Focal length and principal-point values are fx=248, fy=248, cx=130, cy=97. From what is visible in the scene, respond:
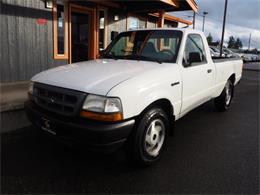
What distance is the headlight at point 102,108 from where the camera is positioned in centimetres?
264

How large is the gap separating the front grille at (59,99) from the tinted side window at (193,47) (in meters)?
1.86

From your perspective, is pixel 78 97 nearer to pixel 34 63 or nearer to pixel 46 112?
pixel 46 112

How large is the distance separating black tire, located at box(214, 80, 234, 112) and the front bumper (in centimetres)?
375

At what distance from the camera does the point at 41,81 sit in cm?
321

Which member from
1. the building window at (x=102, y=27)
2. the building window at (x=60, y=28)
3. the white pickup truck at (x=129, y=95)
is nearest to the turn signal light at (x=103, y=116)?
the white pickup truck at (x=129, y=95)

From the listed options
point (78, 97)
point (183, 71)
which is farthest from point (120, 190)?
point (183, 71)

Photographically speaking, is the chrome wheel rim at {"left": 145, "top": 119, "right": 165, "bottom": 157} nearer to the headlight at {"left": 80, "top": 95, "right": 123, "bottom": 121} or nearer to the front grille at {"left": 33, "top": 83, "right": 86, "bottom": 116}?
the headlight at {"left": 80, "top": 95, "right": 123, "bottom": 121}

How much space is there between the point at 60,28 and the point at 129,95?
Answer: 6338 millimetres

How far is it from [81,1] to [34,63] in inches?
108

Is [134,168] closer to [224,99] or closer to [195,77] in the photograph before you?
[195,77]

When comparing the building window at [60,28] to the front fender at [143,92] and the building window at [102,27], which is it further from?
the front fender at [143,92]

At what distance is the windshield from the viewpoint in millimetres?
3846

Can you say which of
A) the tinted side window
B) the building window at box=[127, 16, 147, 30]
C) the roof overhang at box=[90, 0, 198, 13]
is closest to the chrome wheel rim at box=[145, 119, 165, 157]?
the tinted side window

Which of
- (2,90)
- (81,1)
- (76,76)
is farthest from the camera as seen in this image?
(81,1)
